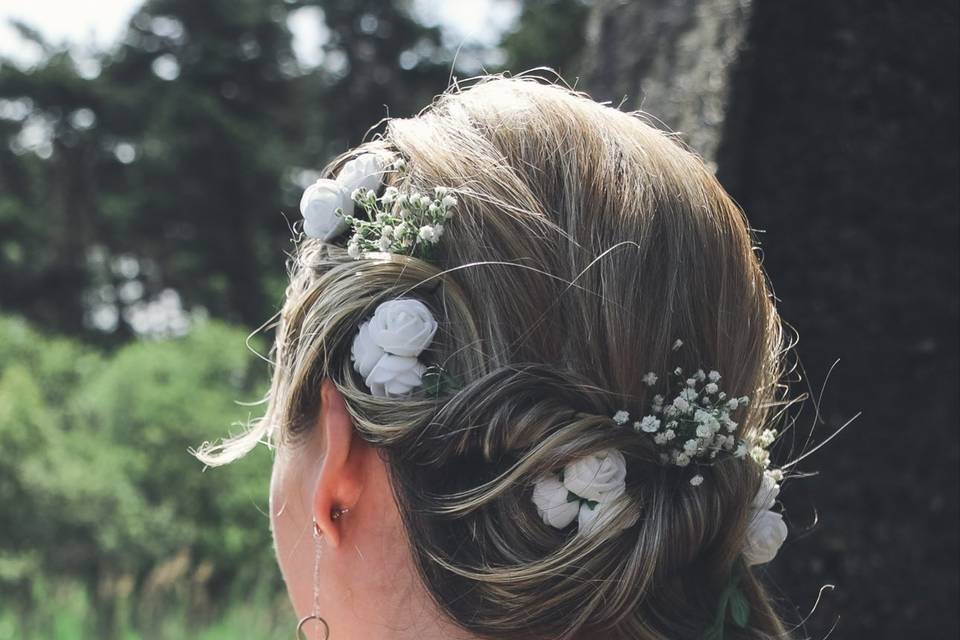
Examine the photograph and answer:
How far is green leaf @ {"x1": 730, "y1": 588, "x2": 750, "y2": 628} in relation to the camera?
1.44 meters

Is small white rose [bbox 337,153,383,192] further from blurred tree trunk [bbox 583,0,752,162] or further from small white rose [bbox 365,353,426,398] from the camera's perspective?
blurred tree trunk [bbox 583,0,752,162]

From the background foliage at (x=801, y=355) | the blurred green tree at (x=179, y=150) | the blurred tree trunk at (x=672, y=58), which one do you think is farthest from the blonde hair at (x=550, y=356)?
the blurred green tree at (x=179, y=150)

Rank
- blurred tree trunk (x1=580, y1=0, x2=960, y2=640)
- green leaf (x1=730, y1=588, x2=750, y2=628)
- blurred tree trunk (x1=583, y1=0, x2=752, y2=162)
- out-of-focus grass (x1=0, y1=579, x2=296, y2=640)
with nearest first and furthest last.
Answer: green leaf (x1=730, y1=588, x2=750, y2=628), blurred tree trunk (x1=580, y1=0, x2=960, y2=640), blurred tree trunk (x1=583, y1=0, x2=752, y2=162), out-of-focus grass (x1=0, y1=579, x2=296, y2=640)

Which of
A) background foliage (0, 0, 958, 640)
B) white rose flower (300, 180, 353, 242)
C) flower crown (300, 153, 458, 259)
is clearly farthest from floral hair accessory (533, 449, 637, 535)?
background foliage (0, 0, 958, 640)

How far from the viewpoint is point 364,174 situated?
1522mm

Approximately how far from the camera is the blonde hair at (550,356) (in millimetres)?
1348

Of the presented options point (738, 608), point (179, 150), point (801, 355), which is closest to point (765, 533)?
point (738, 608)

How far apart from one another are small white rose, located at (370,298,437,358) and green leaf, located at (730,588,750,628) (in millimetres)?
566

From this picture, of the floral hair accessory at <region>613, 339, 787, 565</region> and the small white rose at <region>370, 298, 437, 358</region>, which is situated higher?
the small white rose at <region>370, 298, 437, 358</region>

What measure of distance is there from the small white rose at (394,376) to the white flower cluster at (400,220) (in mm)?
158

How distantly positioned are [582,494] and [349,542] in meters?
0.35

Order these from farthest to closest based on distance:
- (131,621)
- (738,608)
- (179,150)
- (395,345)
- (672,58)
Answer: (179,150), (131,621), (672,58), (738,608), (395,345)

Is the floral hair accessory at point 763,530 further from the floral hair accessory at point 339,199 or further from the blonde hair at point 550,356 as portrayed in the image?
the floral hair accessory at point 339,199

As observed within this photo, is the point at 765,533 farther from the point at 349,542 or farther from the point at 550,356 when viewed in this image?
the point at 349,542
